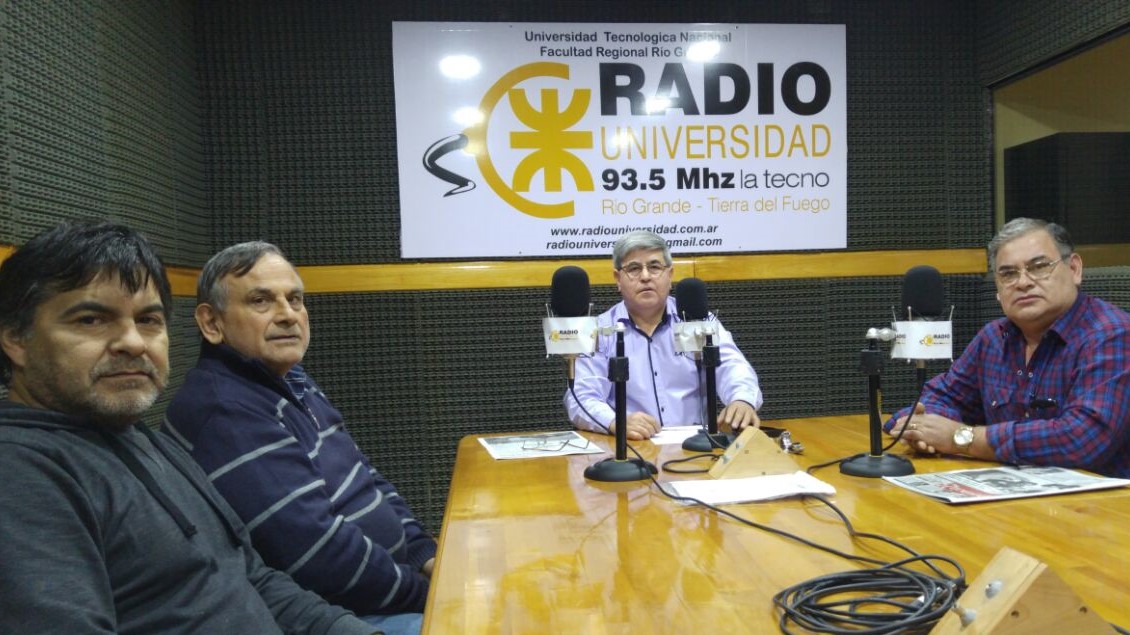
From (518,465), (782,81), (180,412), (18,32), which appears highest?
(782,81)

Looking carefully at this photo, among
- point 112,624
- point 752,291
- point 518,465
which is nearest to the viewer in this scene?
point 112,624

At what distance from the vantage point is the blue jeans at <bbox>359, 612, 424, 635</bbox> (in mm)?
1867

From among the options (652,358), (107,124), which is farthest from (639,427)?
(107,124)

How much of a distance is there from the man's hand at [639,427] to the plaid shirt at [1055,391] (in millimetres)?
830

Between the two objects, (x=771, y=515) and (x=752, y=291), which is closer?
(x=771, y=515)

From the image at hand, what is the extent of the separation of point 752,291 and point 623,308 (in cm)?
133

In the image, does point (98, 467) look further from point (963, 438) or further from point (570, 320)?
point (963, 438)

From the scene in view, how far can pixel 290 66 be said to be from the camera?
4.32 metres

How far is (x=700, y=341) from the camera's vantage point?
2418 millimetres

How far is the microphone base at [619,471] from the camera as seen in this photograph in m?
2.13

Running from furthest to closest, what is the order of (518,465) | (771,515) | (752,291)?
(752,291), (518,465), (771,515)

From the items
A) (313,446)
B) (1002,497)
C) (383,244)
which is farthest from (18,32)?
(1002,497)

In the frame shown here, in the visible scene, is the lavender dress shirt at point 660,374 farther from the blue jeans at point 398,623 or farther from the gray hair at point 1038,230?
the blue jeans at point 398,623

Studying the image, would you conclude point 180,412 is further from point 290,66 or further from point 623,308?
point 290,66
